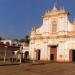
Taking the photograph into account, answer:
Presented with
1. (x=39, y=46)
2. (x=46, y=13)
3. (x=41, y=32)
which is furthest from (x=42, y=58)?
(x=46, y=13)

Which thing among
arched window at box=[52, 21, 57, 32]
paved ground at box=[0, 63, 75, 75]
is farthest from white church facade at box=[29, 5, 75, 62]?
paved ground at box=[0, 63, 75, 75]

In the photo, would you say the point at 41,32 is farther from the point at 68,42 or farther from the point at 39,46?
the point at 68,42

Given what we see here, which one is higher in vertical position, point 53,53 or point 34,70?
point 53,53

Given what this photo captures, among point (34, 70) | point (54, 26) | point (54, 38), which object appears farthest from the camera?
point (54, 26)

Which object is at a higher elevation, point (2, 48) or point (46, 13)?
point (46, 13)

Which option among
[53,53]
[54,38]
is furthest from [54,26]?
[53,53]

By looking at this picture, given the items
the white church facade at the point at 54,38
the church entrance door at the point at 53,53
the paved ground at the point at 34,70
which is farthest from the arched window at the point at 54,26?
the paved ground at the point at 34,70

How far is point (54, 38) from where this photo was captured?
4644 cm

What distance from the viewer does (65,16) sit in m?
45.8

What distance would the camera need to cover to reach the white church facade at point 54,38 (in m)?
44.2

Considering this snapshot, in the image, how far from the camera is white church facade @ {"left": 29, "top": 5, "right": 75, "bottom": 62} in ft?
145

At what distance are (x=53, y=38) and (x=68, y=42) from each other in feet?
12.7

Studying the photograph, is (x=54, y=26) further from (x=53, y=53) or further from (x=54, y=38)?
(x=53, y=53)

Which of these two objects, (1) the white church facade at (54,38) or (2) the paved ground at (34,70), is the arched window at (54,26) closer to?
(1) the white church facade at (54,38)
